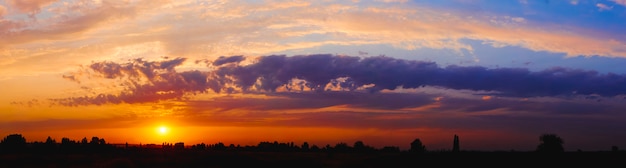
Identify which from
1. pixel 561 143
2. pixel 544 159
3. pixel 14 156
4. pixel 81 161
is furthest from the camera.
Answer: pixel 561 143

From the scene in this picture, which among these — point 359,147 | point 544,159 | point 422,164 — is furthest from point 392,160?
point 359,147

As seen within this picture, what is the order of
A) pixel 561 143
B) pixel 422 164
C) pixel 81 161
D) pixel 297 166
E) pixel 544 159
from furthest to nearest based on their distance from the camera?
pixel 561 143 < pixel 81 161 < pixel 297 166 < pixel 422 164 < pixel 544 159

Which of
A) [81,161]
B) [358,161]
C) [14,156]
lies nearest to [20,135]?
[14,156]

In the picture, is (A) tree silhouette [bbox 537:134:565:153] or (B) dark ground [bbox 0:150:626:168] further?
(A) tree silhouette [bbox 537:134:565:153]

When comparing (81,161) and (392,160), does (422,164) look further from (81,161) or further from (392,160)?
(81,161)

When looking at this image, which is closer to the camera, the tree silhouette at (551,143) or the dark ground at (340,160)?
the dark ground at (340,160)

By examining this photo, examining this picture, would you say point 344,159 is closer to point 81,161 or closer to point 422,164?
point 422,164

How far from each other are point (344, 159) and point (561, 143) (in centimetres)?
4490

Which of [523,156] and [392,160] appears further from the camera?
[392,160]

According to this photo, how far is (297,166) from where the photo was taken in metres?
70.2

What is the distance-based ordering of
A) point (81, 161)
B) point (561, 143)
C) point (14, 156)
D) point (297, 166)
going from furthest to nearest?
1. point (561, 143)
2. point (14, 156)
3. point (81, 161)
4. point (297, 166)

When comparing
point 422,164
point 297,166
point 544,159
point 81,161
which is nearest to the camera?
point 544,159

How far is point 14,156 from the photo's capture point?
80125 millimetres

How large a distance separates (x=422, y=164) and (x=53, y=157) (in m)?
47.5
